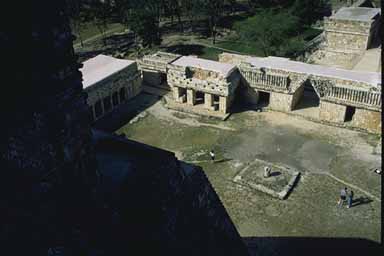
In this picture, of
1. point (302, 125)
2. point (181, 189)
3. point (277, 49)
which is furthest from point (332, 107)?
point (181, 189)

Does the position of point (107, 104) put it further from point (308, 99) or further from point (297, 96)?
point (308, 99)

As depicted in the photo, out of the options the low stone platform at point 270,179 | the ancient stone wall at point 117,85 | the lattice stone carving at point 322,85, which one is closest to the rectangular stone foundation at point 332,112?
the lattice stone carving at point 322,85

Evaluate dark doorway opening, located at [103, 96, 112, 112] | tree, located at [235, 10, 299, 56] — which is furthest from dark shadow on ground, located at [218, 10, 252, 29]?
dark doorway opening, located at [103, 96, 112, 112]

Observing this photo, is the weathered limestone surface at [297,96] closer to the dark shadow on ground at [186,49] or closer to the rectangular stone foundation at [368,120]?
the rectangular stone foundation at [368,120]

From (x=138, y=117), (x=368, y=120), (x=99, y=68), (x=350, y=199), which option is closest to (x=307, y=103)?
(x=368, y=120)

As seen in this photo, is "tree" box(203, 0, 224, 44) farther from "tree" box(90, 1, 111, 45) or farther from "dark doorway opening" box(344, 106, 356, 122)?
"dark doorway opening" box(344, 106, 356, 122)
